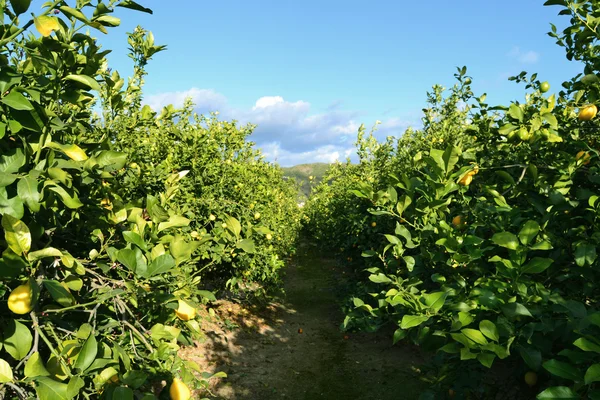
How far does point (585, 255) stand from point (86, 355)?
5.73 feet

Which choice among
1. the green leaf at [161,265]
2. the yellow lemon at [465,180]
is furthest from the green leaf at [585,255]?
the green leaf at [161,265]

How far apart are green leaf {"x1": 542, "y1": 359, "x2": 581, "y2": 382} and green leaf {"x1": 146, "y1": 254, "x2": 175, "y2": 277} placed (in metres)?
1.20

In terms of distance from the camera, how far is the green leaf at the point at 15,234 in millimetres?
1096

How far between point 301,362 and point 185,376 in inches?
197

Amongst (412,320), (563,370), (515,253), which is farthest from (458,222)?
(563,370)

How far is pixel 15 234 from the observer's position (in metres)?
1.11

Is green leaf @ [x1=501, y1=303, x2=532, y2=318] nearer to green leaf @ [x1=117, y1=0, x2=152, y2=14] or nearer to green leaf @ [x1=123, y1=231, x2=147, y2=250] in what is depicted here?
green leaf @ [x1=123, y1=231, x2=147, y2=250]

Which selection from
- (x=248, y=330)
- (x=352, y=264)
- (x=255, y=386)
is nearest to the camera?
(x=255, y=386)

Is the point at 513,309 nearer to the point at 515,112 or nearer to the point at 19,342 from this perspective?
the point at 515,112

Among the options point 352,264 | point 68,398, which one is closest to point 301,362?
point 352,264

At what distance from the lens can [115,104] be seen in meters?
2.00

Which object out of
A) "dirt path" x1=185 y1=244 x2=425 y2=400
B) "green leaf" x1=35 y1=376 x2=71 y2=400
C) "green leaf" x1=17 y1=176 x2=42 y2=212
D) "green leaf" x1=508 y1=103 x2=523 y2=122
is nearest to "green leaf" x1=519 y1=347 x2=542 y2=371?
"green leaf" x1=508 y1=103 x2=523 y2=122

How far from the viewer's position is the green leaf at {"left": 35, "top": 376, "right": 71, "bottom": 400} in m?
1.03

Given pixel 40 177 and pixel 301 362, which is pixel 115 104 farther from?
pixel 301 362
